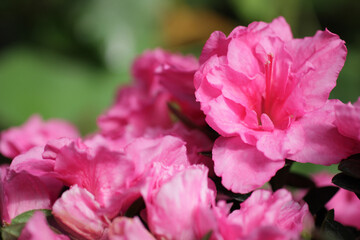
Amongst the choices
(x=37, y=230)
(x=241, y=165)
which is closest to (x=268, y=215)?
(x=241, y=165)

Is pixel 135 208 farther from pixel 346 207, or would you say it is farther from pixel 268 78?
pixel 346 207

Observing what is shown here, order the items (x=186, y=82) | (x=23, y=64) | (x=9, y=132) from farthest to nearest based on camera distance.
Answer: (x=23, y=64)
(x=9, y=132)
(x=186, y=82)

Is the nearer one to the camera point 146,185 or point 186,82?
point 146,185

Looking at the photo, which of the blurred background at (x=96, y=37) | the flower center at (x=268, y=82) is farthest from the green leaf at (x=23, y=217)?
the blurred background at (x=96, y=37)

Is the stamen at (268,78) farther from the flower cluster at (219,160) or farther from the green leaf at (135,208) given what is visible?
the green leaf at (135,208)

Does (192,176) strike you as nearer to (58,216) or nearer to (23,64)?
(58,216)

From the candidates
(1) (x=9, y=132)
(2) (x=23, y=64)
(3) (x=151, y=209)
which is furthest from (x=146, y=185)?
(2) (x=23, y=64)
